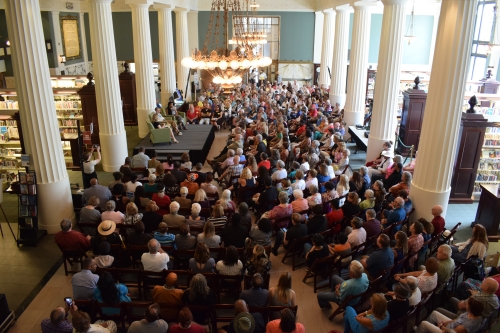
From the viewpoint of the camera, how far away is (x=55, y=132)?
7008mm

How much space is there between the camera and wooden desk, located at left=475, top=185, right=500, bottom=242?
7113mm

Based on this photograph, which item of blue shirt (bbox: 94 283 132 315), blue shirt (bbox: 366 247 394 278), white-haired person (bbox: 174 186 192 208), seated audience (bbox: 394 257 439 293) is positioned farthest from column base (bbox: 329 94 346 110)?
blue shirt (bbox: 94 283 132 315)

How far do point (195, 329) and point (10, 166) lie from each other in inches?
313

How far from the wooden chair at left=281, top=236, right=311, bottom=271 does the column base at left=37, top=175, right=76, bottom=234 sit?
4013mm

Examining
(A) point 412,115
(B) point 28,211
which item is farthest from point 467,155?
(B) point 28,211

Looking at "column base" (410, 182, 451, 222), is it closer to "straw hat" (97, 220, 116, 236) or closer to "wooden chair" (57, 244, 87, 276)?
"straw hat" (97, 220, 116, 236)

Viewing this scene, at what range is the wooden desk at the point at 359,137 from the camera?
1200 cm

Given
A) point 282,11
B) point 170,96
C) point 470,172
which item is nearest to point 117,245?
point 470,172

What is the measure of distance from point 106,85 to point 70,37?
13.5 metres

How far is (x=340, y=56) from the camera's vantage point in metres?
16.4

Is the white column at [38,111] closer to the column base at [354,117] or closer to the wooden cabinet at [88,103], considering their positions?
the wooden cabinet at [88,103]

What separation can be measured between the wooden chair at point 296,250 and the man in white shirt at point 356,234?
25.5 inches

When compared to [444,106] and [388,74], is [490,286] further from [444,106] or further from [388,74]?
[388,74]

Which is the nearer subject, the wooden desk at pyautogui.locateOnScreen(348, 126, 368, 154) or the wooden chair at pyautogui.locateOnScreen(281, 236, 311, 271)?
the wooden chair at pyautogui.locateOnScreen(281, 236, 311, 271)
